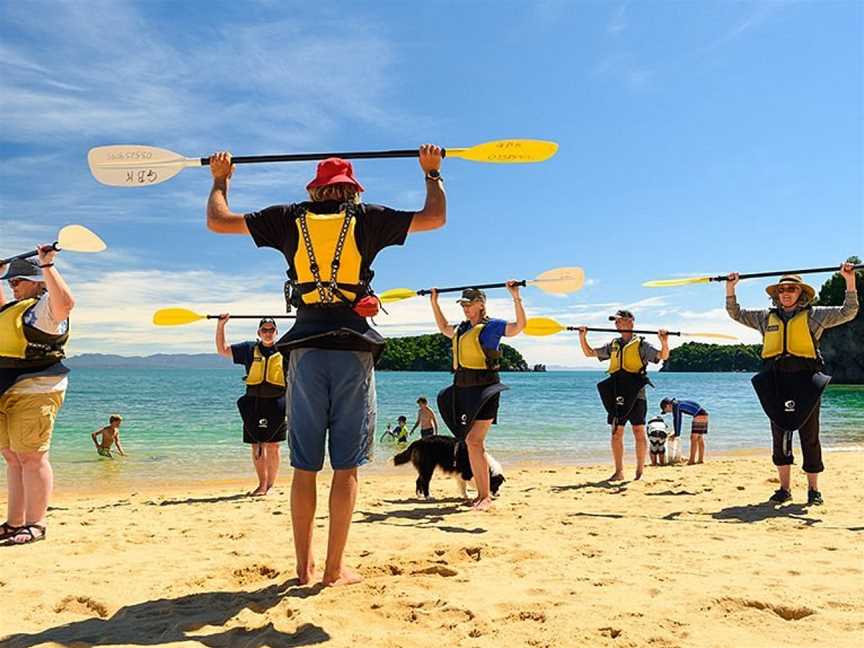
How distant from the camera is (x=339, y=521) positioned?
325cm

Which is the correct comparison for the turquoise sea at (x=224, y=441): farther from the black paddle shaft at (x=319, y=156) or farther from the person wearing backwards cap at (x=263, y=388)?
the black paddle shaft at (x=319, y=156)

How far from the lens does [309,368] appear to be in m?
3.13

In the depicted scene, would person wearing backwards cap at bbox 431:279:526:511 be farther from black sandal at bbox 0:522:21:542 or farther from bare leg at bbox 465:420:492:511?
black sandal at bbox 0:522:21:542

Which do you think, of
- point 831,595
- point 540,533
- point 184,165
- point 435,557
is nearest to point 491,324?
point 540,533

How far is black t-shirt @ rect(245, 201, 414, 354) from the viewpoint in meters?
3.14

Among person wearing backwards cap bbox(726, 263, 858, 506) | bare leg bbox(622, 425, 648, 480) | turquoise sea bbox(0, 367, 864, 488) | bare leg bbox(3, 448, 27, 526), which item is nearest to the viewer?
bare leg bbox(3, 448, 27, 526)

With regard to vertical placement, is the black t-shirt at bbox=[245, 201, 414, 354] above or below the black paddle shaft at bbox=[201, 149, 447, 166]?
below

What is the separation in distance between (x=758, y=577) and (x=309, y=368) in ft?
8.21

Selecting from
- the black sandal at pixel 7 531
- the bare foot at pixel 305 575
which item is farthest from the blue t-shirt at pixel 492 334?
the black sandal at pixel 7 531

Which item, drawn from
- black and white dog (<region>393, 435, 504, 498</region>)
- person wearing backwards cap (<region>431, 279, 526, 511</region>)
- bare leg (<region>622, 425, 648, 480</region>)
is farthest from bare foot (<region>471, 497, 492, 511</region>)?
bare leg (<region>622, 425, 648, 480</region>)

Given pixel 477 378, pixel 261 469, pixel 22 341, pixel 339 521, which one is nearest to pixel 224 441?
pixel 261 469

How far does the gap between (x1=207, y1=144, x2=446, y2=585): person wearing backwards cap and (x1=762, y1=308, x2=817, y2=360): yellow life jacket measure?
13.8ft

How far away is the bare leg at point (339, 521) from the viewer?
3.22m

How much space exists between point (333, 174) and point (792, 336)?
4615 mm
